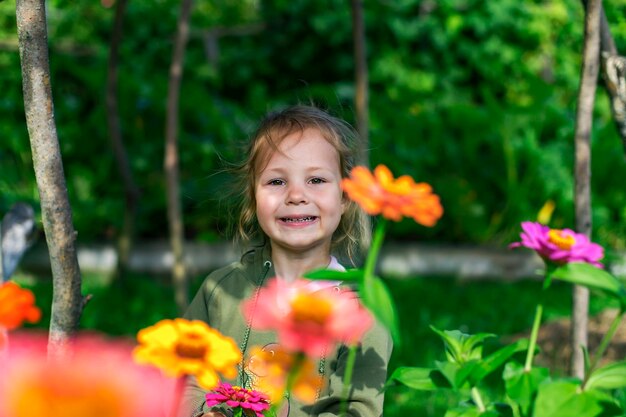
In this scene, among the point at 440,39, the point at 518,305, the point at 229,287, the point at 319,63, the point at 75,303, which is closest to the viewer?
the point at 75,303

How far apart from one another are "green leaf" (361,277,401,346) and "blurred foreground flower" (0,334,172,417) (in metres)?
0.30

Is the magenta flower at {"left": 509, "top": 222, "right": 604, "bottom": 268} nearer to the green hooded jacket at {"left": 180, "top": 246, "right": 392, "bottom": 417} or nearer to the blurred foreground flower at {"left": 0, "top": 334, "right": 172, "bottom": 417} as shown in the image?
the green hooded jacket at {"left": 180, "top": 246, "right": 392, "bottom": 417}

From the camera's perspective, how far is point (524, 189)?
6215mm

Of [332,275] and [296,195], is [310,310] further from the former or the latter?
[296,195]

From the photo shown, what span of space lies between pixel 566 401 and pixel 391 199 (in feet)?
1.50

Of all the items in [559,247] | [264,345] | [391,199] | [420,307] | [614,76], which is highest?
[614,76]

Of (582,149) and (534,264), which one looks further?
(534,264)

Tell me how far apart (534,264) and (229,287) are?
15.2 feet

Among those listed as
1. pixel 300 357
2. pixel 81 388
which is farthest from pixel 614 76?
pixel 81 388

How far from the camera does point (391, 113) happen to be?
21.5 feet

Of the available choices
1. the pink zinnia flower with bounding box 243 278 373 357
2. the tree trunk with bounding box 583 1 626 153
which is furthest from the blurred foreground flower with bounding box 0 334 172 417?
the tree trunk with bounding box 583 1 626 153

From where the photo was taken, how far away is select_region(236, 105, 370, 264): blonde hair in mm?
1945

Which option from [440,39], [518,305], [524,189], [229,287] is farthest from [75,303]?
[440,39]

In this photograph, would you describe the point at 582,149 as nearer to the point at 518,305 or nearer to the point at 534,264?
the point at 518,305
